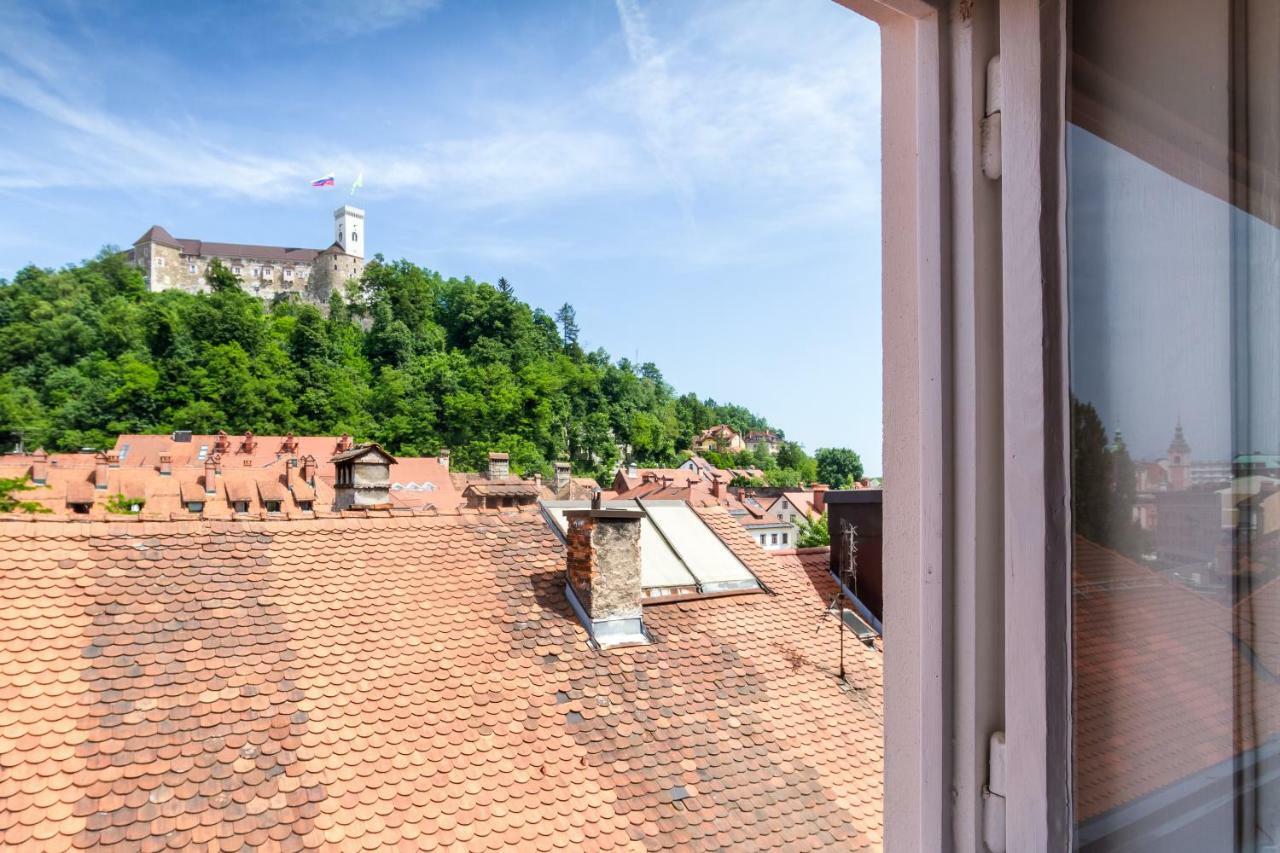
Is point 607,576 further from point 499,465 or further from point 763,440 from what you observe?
point 763,440

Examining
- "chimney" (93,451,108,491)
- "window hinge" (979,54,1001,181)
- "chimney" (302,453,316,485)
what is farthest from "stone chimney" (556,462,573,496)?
"window hinge" (979,54,1001,181)

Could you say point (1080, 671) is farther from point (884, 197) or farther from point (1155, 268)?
point (884, 197)

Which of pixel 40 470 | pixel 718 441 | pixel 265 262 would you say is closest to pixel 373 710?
pixel 40 470

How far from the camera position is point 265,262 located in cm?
5875

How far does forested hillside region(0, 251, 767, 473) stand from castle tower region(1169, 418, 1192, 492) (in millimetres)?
42721

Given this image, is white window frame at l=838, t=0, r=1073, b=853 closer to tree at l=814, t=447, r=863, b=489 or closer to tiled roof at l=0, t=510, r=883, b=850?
tiled roof at l=0, t=510, r=883, b=850

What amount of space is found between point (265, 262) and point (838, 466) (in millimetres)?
47981

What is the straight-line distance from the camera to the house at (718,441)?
60.9m

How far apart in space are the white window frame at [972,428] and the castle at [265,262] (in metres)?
61.4

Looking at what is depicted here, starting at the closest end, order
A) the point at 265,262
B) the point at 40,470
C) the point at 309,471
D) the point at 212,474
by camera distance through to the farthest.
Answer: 1. the point at 40,470
2. the point at 212,474
3. the point at 309,471
4. the point at 265,262

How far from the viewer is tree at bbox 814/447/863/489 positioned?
152 ft

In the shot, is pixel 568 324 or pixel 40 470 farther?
pixel 568 324

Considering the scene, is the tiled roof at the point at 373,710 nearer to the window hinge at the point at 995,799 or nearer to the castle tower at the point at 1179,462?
the window hinge at the point at 995,799

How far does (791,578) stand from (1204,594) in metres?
6.26
